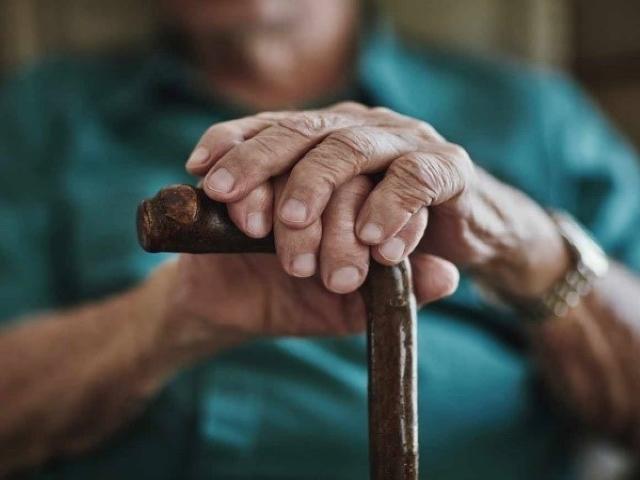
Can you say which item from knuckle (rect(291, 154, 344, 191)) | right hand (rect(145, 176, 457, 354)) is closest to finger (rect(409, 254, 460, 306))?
right hand (rect(145, 176, 457, 354))

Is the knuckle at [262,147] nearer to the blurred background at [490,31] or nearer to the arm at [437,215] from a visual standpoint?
the arm at [437,215]

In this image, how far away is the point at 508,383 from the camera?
922mm

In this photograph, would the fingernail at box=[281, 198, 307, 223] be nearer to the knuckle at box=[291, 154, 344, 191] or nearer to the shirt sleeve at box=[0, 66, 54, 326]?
the knuckle at box=[291, 154, 344, 191]

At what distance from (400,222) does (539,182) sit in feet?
1.88

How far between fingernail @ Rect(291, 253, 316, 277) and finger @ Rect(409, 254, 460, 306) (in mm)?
96

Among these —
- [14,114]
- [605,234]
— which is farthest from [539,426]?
[14,114]

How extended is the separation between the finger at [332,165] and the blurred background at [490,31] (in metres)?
0.70

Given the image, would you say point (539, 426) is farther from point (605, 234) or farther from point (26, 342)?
point (26, 342)

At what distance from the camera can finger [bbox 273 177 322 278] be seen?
18.9 inches

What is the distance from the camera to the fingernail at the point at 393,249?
0.48 meters

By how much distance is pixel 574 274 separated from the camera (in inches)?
30.2

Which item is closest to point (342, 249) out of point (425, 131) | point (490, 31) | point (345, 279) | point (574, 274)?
point (345, 279)

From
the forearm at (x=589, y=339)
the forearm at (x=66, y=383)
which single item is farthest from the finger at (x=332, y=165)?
the forearm at (x=66, y=383)

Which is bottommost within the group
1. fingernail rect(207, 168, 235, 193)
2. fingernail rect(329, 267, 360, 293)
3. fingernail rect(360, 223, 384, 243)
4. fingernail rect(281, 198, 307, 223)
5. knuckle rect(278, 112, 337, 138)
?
fingernail rect(329, 267, 360, 293)
